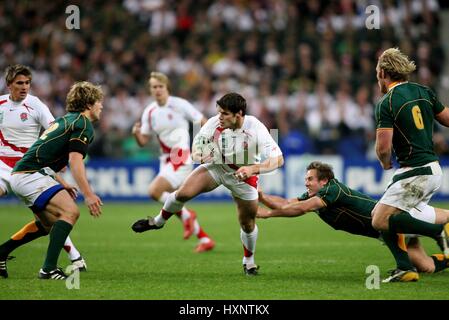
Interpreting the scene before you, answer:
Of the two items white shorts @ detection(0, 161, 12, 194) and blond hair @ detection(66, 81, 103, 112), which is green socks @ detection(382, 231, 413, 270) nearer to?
blond hair @ detection(66, 81, 103, 112)

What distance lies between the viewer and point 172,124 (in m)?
12.6

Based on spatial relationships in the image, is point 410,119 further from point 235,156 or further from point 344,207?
point 235,156

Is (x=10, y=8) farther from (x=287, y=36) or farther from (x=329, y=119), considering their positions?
(x=329, y=119)

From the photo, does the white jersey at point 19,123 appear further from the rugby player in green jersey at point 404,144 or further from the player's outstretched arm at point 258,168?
the rugby player in green jersey at point 404,144

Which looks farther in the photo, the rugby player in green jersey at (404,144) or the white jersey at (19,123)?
the white jersey at (19,123)

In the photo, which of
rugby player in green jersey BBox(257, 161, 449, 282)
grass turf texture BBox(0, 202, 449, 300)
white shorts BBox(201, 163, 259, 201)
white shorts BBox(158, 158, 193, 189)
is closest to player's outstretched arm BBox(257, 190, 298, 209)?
rugby player in green jersey BBox(257, 161, 449, 282)

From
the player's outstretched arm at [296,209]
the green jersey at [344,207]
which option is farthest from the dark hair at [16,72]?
the green jersey at [344,207]

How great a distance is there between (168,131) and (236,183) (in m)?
4.18

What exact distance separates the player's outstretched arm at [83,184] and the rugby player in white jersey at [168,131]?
14.4 feet

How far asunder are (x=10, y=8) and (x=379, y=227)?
20.2m

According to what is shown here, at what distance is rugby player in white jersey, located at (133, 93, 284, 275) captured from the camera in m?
8.33

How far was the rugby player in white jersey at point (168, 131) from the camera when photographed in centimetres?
1243

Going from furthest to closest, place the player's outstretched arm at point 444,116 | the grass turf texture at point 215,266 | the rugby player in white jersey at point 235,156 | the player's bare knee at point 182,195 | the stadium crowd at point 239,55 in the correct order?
the stadium crowd at point 239,55, the player's bare knee at point 182,195, the rugby player in white jersey at point 235,156, the player's outstretched arm at point 444,116, the grass turf texture at point 215,266

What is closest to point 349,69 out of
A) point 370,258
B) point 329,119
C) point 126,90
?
point 329,119
